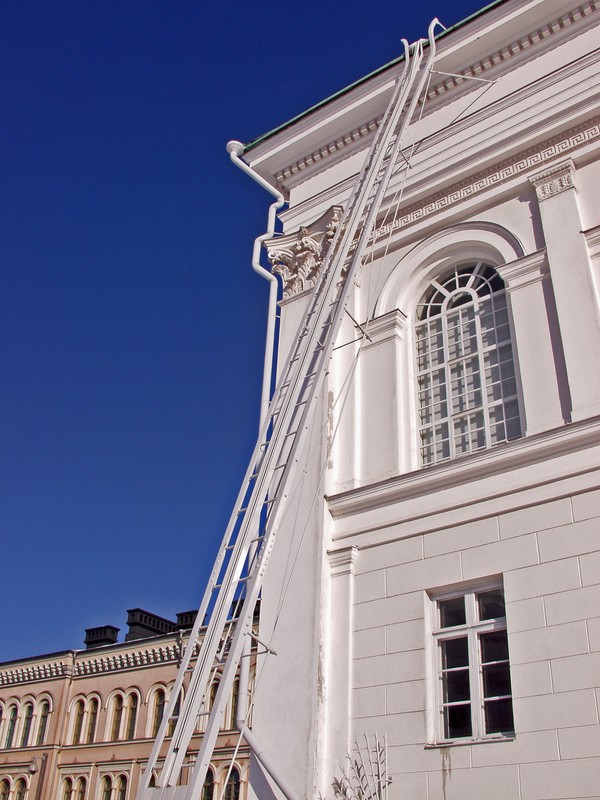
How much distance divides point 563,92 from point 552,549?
7.07 m

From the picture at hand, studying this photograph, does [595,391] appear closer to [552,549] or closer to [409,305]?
[552,549]

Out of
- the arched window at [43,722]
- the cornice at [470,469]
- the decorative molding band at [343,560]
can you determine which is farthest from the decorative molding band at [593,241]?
the arched window at [43,722]

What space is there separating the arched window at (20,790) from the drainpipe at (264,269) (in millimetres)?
38309

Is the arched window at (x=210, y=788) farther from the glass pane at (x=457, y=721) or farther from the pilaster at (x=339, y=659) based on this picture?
the glass pane at (x=457, y=721)

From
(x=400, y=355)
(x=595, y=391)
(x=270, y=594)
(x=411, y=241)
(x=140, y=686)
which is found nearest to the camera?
(x=595, y=391)

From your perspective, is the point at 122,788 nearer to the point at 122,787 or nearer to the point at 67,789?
the point at 122,787

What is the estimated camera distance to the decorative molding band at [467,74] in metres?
13.5

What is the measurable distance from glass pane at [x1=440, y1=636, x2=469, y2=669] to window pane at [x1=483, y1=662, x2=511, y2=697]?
33 cm

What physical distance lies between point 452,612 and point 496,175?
6594 mm

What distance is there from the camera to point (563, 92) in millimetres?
12891

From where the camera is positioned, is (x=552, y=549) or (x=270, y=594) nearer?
(x=552, y=549)

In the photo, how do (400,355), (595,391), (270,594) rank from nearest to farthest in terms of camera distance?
(595,391) < (270,594) < (400,355)

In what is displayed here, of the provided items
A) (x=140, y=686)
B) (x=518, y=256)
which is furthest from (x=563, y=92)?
(x=140, y=686)

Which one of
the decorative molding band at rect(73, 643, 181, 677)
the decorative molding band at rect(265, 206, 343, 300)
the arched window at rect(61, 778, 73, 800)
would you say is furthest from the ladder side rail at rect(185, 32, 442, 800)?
the arched window at rect(61, 778, 73, 800)
